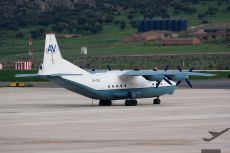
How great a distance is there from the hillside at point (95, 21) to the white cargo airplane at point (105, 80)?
70.8m

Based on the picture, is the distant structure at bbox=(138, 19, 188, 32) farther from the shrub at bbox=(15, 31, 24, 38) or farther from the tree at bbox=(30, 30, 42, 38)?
the shrub at bbox=(15, 31, 24, 38)

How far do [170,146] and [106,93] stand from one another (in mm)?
23567

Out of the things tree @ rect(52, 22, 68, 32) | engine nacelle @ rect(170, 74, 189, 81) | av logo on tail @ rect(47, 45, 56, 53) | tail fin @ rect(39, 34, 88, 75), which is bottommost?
tree @ rect(52, 22, 68, 32)

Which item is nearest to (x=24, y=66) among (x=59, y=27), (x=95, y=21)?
(x=59, y=27)

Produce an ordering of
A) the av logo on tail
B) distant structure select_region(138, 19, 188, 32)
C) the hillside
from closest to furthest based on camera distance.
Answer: the av logo on tail
the hillside
distant structure select_region(138, 19, 188, 32)

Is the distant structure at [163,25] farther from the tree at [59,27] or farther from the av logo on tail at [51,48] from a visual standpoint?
the av logo on tail at [51,48]

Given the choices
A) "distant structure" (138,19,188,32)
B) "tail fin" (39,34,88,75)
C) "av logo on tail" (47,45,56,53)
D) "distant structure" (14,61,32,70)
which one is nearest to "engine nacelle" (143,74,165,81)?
"tail fin" (39,34,88,75)

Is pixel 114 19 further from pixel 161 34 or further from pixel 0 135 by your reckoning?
pixel 0 135

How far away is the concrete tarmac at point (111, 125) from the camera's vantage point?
32062mm

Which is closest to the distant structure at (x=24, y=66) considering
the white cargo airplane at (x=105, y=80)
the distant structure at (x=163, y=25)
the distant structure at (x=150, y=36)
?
the distant structure at (x=150, y=36)

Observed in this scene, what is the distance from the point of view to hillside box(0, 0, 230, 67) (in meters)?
138

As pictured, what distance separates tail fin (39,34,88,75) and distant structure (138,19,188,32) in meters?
106

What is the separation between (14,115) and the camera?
47562mm

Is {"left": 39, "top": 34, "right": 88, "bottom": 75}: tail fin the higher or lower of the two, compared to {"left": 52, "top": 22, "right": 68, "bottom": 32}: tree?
higher
